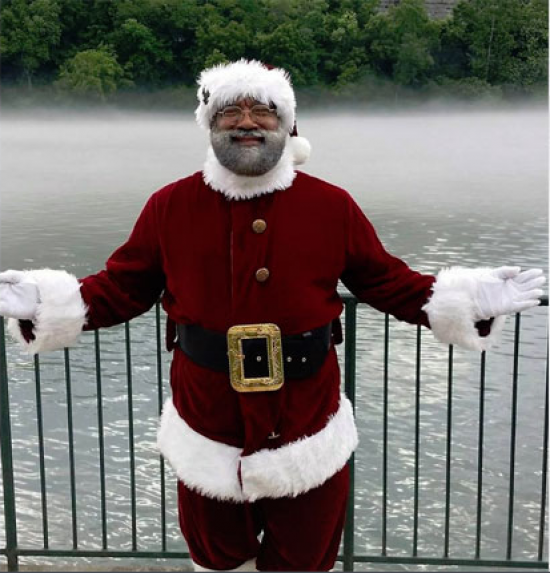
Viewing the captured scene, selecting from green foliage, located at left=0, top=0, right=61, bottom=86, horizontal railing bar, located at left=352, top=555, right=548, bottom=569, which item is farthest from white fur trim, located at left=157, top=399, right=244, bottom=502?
green foliage, located at left=0, top=0, right=61, bottom=86

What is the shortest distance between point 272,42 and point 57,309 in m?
34.2

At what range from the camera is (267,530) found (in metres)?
2.05

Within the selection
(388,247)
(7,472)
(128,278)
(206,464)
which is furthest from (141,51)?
(206,464)

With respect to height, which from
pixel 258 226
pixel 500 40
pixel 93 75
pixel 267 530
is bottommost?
pixel 267 530

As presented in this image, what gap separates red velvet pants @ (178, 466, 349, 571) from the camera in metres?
2.02

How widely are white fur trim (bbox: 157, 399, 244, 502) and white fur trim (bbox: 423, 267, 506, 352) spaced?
0.54 meters

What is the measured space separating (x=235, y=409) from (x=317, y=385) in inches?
7.5

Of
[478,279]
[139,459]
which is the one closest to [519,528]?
[139,459]

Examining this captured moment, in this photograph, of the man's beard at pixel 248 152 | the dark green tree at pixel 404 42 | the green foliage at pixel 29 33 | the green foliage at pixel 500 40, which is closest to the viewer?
the man's beard at pixel 248 152

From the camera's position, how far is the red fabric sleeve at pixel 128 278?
6.74 feet

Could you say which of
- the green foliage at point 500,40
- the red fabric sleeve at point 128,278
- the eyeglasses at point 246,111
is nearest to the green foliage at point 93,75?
the green foliage at point 500,40

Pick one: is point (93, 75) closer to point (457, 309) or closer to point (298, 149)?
point (298, 149)

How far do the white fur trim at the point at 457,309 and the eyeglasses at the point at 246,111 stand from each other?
547mm

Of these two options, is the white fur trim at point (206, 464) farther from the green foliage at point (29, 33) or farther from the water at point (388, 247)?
the green foliage at point (29, 33)
